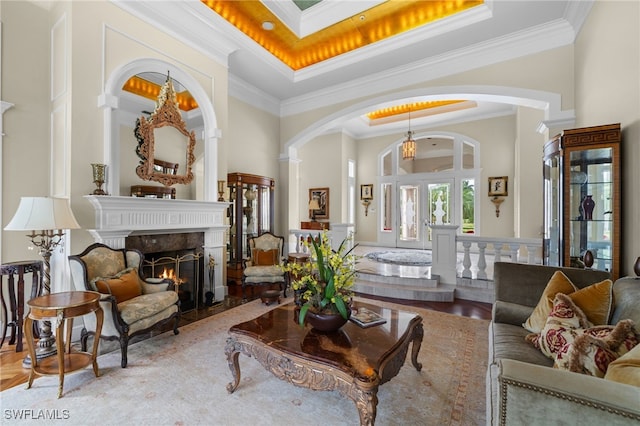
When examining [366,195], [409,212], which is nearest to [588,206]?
[409,212]

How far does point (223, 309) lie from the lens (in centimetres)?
398

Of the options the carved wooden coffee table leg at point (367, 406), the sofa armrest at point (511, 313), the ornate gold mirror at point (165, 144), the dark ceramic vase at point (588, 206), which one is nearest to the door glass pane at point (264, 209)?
the ornate gold mirror at point (165, 144)

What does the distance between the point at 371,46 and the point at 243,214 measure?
3.47m

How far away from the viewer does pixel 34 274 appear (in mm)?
2920

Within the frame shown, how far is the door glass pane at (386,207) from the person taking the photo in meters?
9.09

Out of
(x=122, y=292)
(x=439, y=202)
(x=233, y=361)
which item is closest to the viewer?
(x=233, y=361)

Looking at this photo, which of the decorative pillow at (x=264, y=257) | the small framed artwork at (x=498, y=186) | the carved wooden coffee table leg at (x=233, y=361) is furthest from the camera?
the small framed artwork at (x=498, y=186)

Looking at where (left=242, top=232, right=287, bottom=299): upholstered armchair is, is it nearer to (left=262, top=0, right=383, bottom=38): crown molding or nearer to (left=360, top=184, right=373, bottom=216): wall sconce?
(left=262, top=0, right=383, bottom=38): crown molding

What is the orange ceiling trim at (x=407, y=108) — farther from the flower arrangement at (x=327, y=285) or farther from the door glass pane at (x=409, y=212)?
the flower arrangement at (x=327, y=285)

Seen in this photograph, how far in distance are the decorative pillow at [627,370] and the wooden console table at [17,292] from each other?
14.2 ft

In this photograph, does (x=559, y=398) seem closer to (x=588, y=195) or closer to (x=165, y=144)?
(x=588, y=195)

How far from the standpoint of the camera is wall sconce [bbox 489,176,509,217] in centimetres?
731

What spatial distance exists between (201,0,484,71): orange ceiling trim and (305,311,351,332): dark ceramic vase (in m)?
3.99

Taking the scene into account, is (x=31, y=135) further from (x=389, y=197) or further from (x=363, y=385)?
(x=389, y=197)
